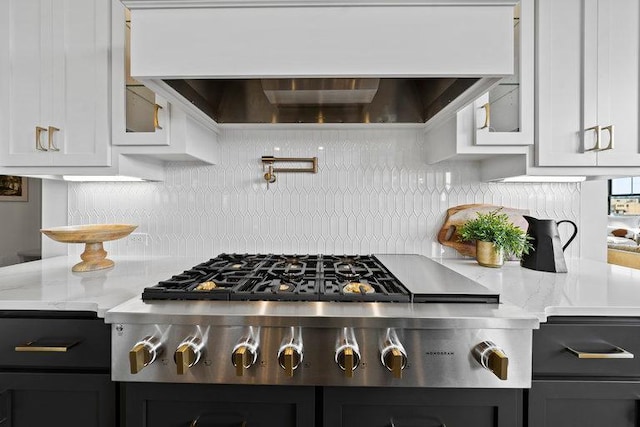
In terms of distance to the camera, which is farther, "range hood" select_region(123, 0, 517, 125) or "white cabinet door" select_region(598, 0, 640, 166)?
"white cabinet door" select_region(598, 0, 640, 166)

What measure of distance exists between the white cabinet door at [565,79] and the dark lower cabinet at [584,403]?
0.82m

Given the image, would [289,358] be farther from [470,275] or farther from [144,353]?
[470,275]

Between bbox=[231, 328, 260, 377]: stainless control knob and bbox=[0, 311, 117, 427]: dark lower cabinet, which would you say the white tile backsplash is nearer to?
bbox=[0, 311, 117, 427]: dark lower cabinet

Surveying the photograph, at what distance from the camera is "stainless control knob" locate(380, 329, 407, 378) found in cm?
77

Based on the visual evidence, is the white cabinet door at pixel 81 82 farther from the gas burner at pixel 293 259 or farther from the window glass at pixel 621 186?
the window glass at pixel 621 186

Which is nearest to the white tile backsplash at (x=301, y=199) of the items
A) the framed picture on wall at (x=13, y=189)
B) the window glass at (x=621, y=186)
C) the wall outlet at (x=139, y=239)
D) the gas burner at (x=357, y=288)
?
the wall outlet at (x=139, y=239)

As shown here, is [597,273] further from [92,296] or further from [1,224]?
[1,224]

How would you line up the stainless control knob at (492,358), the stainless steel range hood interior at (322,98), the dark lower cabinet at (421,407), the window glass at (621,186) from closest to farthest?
the stainless control knob at (492,358) < the dark lower cabinet at (421,407) < the stainless steel range hood interior at (322,98) < the window glass at (621,186)

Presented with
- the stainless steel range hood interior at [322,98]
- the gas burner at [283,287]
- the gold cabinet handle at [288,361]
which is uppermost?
the stainless steel range hood interior at [322,98]

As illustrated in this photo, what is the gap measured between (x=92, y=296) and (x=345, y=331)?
2.74ft

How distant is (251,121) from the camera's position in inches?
62.4

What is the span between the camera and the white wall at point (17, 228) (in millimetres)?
1950

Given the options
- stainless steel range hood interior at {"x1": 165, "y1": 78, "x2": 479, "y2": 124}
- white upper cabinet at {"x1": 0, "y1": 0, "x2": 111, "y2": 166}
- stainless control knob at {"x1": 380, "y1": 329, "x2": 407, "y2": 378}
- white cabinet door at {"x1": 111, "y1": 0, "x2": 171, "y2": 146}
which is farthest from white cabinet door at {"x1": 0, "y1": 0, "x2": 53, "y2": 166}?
stainless control knob at {"x1": 380, "y1": 329, "x2": 407, "y2": 378}

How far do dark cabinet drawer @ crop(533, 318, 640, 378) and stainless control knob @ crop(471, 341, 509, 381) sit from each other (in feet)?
0.69
